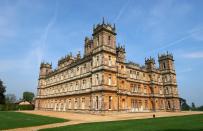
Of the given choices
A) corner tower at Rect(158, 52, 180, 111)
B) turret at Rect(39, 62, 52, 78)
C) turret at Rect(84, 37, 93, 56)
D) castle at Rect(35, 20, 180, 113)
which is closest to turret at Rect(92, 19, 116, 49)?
castle at Rect(35, 20, 180, 113)

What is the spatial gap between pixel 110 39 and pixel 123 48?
7.76 m

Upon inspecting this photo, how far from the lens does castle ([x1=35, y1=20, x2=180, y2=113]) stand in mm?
32906

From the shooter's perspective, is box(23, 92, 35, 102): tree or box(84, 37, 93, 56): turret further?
box(23, 92, 35, 102): tree

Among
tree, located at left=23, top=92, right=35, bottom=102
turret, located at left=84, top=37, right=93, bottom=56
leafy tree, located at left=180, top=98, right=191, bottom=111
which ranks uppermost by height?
turret, located at left=84, top=37, right=93, bottom=56

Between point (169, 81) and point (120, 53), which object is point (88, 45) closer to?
point (120, 53)

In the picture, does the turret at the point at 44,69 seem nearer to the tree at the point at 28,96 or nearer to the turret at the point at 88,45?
the turret at the point at 88,45

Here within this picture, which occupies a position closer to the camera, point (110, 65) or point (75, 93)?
point (110, 65)

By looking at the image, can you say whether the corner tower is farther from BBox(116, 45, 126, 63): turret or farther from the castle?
BBox(116, 45, 126, 63): turret

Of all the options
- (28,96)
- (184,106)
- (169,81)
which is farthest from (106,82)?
(28,96)

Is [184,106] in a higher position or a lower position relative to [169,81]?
lower

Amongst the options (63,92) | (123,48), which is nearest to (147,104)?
(123,48)

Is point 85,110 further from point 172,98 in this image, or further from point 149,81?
point 172,98

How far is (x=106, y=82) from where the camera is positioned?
32219mm

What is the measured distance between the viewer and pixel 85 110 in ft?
118
